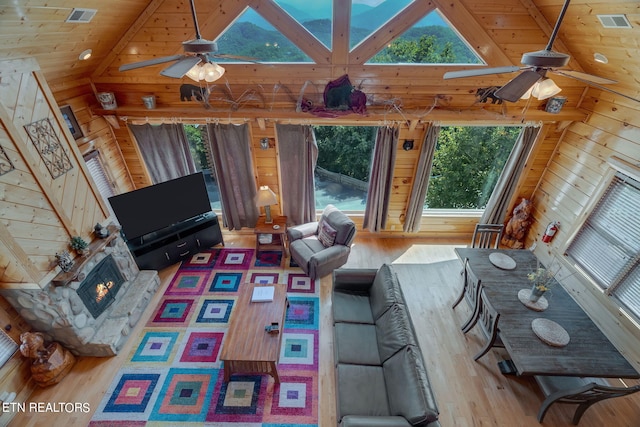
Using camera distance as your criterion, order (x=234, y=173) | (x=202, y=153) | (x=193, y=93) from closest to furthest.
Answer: (x=193, y=93) < (x=234, y=173) < (x=202, y=153)

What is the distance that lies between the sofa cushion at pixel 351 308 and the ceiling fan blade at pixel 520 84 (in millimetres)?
2634

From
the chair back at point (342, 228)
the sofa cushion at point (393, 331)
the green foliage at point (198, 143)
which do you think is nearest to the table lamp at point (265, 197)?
the chair back at point (342, 228)

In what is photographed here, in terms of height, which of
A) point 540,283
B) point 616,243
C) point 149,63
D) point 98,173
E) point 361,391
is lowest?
point 361,391

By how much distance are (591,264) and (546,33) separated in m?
2.99

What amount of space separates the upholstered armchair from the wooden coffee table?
3.14ft

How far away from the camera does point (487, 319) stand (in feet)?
10.5

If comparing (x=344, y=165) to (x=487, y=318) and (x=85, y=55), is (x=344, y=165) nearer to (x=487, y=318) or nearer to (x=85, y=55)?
(x=487, y=318)

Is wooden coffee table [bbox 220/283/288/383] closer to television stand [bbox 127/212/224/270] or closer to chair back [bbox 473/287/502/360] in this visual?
television stand [bbox 127/212/224/270]

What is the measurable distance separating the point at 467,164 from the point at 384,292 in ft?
9.85

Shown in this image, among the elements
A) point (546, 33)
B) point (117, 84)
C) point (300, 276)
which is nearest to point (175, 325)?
point (300, 276)

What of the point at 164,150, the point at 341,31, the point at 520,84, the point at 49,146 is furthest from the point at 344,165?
the point at 49,146

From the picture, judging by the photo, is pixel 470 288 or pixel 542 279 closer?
pixel 542 279

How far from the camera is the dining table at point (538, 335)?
105 inches

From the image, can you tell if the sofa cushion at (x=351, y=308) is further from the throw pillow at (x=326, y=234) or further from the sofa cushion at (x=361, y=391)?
the throw pillow at (x=326, y=234)
